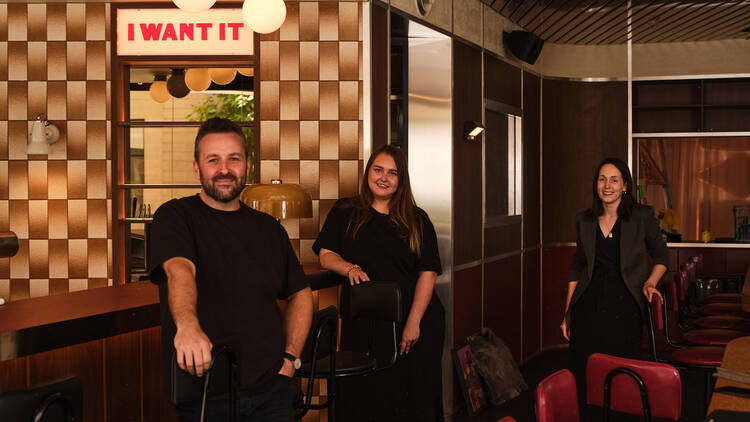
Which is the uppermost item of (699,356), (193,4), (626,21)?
(626,21)

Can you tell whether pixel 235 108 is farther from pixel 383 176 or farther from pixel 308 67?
pixel 383 176

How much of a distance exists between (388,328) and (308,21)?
6.80 feet

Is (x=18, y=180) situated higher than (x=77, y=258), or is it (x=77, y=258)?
(x=18, y=180)

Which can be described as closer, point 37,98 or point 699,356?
point 699,356

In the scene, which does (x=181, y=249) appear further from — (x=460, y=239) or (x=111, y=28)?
(x=460, y=239)

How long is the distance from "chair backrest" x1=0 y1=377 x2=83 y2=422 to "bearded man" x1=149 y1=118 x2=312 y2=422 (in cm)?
34

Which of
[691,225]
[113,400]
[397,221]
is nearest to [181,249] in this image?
[113,400]

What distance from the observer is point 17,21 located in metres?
4.93

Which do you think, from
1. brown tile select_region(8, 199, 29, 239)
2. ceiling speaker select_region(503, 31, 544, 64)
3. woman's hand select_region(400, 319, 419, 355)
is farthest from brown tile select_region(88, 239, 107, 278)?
ceiling speaker select_region(503, 31, 544, 64)

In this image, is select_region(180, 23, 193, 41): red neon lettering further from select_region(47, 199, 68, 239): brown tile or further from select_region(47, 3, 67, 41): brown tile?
select_region(47, 199, 68, 239): brown tile

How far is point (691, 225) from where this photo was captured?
9078 millimetres

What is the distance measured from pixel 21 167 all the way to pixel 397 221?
2.64m

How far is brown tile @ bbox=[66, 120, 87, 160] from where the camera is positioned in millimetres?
4996

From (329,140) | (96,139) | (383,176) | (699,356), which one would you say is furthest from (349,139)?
(699,356)
